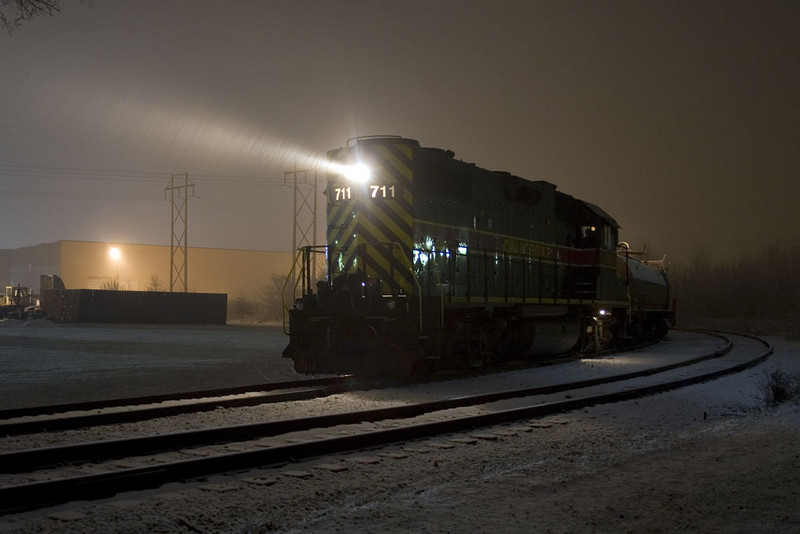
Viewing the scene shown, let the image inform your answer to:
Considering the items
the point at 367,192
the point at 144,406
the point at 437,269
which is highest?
the point at 367,192

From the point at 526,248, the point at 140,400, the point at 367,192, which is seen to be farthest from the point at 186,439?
the point at 526,248

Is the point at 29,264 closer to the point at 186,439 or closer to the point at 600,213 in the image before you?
the point at 600,213

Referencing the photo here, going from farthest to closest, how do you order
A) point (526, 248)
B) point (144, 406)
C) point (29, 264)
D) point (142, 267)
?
point (29, 264)
point (142, 267)
point (526, 248)
point (144, 406)

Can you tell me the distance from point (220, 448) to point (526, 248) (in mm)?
11022

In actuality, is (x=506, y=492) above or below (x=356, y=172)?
below

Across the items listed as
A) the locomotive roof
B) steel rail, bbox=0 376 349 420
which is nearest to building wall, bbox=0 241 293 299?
the locomotive roof

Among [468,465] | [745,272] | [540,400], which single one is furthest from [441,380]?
[745,272]

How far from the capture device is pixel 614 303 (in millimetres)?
19453

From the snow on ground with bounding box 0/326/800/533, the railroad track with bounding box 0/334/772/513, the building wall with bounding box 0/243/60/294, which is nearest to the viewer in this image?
the snow on ground with bounding box 0/326/800/533

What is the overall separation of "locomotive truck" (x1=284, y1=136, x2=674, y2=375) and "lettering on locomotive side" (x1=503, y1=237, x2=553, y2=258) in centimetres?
4

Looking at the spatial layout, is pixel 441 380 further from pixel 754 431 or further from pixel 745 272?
pixel 745 272

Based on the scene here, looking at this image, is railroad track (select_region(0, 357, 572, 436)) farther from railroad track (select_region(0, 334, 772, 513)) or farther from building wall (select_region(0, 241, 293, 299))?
Result: building wall (select_region(0, 241, 293, 299))

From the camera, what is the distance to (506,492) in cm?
517

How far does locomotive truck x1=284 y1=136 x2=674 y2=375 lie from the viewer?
11.8 m
